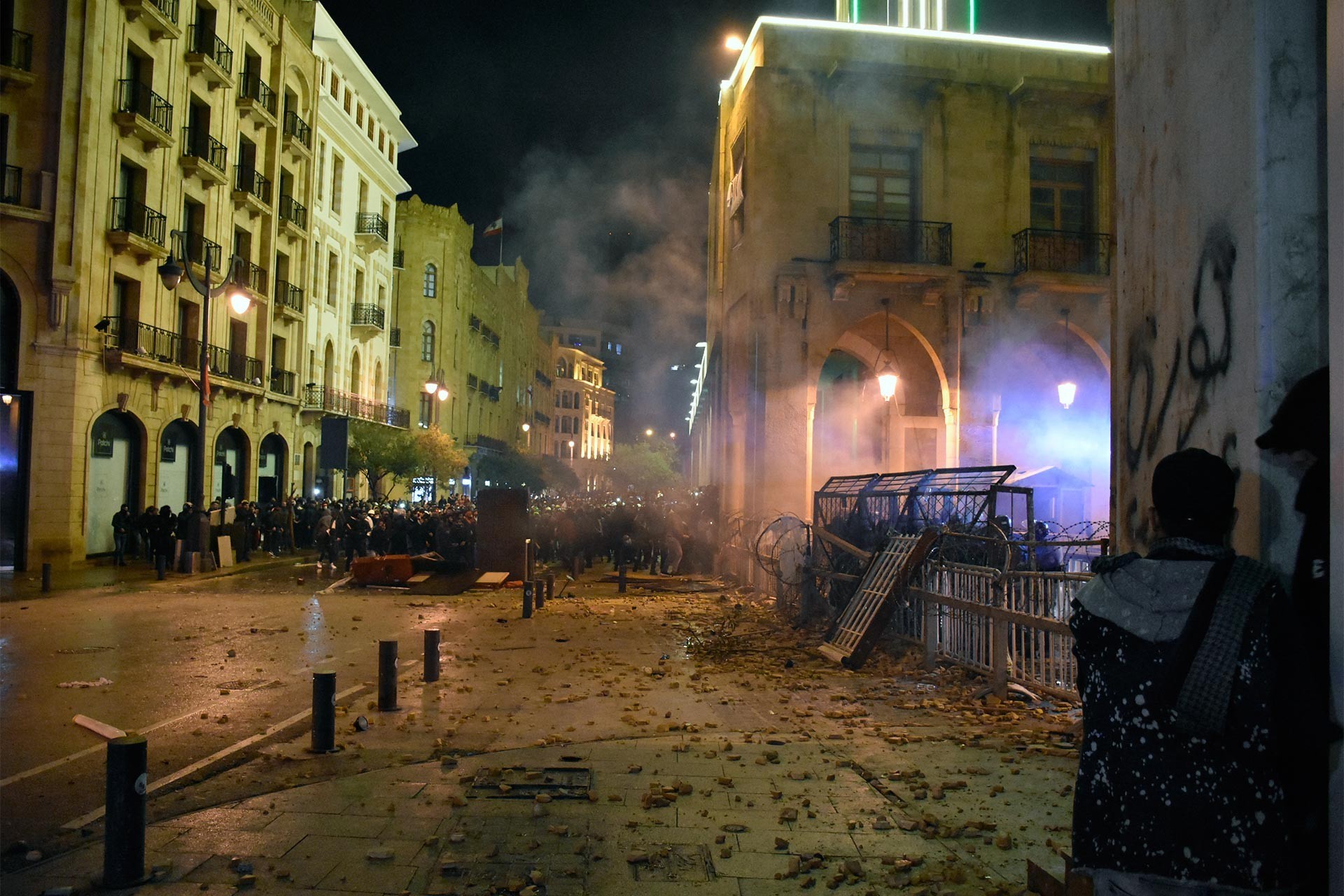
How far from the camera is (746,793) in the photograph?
214 inches

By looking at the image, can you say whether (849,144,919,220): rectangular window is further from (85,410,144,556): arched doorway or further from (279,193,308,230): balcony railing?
(279,193,308,230): balcony railing

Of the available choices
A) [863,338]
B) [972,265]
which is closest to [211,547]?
[863,338]

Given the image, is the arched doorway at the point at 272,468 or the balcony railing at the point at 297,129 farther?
the balcony railing at the point at 297,129

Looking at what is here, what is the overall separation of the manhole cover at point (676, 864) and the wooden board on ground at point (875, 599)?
5242mm

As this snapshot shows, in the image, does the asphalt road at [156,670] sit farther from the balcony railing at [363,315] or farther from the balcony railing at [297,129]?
the balcony railing at [363,315]

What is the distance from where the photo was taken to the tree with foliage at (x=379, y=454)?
3878cm

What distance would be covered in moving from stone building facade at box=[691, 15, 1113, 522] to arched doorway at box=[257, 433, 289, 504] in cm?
2014

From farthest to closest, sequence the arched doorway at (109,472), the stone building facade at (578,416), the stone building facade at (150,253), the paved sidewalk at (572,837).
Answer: the stone building facade at (578,416) → the arched doorway at (109,472) → the stone building facade at (150,253) → the paved sidewalk at (572,837)

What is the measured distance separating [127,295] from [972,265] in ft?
70.2

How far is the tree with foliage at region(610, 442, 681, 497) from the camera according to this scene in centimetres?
8269

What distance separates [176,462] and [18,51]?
1117cm

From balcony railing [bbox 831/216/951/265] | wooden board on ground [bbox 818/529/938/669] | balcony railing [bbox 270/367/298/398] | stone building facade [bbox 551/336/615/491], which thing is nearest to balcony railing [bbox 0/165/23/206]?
balcony railing [bbox 270/367/298/398]

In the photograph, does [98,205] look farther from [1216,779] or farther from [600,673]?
[1216,779]

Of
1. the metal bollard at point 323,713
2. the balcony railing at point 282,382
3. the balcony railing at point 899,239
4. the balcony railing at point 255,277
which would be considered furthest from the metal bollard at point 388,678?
the balcony railing at point 282,382
